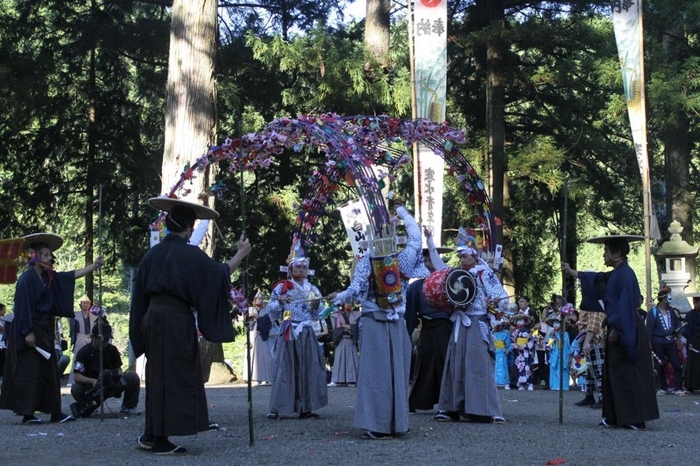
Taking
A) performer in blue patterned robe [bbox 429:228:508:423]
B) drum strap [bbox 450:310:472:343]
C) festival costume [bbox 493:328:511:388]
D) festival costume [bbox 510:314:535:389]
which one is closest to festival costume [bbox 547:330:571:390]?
festival costume [bbox 510:314:535:389]

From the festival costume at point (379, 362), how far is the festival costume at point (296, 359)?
83.5 inches

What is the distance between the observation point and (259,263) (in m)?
23.5

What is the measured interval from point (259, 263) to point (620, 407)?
14168mm

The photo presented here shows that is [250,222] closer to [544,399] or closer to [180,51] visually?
[180,51]

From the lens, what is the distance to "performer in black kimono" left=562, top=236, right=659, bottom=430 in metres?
10.0

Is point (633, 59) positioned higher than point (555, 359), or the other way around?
point (633, 59)

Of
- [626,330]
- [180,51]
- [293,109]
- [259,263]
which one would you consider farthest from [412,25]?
[626,330]

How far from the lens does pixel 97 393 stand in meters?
11.4

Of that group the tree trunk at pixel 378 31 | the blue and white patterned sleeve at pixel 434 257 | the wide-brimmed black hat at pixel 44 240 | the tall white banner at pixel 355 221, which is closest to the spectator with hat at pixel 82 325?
the tree trunk at pixel 378 31

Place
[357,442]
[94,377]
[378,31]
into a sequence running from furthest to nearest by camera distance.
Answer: [378,31] → [94,377] → [357,442]

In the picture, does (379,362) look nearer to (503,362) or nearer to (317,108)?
(503,362)

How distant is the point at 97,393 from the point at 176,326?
12.2 ft

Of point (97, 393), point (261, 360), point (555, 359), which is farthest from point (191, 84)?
point (555, 359)

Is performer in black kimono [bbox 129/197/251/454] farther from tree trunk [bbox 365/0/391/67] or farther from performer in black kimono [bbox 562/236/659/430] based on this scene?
tree trunk [bbox 365/0/391/67]
